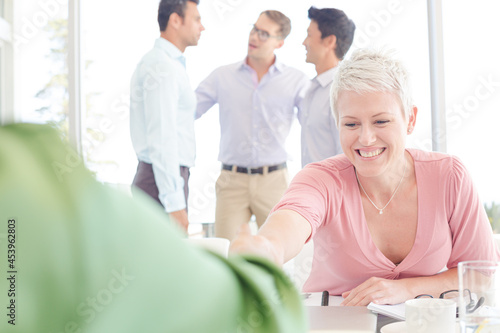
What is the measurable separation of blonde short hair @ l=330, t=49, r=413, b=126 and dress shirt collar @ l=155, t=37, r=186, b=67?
214cm

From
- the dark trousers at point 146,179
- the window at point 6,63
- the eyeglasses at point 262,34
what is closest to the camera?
the dark trousers at point 146,179

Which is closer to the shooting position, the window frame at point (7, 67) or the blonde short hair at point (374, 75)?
the blonde short hair at point (374, 75)

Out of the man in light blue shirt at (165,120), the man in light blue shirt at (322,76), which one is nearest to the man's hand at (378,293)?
the man in light blue shirt at (322,76)

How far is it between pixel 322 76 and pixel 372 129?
186 centimetres

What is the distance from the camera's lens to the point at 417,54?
154 inches

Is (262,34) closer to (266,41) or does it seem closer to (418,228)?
(266,41)

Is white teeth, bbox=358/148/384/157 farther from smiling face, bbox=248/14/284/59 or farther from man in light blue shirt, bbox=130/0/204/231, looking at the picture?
smiling face, bbox=248/14/284/59

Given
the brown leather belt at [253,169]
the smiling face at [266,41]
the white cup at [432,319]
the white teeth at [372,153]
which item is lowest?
the white cup at [432,319]

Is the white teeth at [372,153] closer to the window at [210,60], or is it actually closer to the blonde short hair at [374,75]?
the blonde short hair at [374,75]

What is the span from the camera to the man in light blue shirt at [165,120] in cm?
331

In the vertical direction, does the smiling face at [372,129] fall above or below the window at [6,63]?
below

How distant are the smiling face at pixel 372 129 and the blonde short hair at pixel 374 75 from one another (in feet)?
0.06

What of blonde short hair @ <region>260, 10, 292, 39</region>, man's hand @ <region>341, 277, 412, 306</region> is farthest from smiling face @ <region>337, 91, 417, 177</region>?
blonde short hair @ <region>260, 10, 292, 39</region>

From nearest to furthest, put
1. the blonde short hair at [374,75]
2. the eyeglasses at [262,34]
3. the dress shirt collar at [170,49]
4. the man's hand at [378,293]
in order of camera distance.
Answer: the man's hand at [378,293] < the blonde short hair at [374,75] < the dress shirt collar at [170,49] < the eyeglasses at [262,34]
